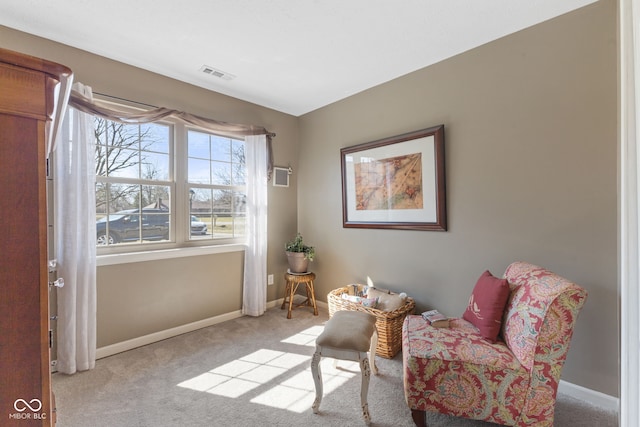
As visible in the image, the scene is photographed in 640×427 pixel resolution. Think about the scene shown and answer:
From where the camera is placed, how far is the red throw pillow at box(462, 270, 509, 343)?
5.56ft

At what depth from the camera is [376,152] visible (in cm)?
291

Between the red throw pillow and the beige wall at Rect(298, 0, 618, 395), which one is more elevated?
the beige wall at Rect(298, 0, 618, 395)

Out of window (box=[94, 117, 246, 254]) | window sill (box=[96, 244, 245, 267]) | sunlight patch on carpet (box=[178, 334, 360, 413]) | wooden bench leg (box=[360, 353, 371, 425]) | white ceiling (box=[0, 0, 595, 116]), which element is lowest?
sunlight patch on carpet (box=[178, 334, 360, 413])

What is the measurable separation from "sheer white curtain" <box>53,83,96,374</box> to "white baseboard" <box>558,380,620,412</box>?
3.37 m

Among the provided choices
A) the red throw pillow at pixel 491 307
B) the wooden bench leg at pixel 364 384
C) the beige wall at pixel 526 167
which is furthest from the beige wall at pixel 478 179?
the wooden bench leg at pixel 364 384

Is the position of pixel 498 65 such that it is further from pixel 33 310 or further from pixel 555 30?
pixel 33 310

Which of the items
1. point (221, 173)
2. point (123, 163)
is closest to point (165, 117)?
point (123, 163)

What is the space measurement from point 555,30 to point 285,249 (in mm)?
3134

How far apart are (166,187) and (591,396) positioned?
3.62 metres

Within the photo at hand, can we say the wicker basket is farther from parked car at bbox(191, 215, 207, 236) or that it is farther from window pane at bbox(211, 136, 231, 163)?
window pane at bbox(211, 136, 231, 163)

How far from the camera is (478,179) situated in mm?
2268

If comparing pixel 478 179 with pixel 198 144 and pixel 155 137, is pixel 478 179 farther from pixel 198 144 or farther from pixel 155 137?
pixel 155 137

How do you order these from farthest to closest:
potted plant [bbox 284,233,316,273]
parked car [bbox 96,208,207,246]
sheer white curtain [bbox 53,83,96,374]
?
potted plant [bbox 284,233,316,273]
parked car [bbox 96,208,207,246]
sheer white curtain [bbox 53,83,96,374]

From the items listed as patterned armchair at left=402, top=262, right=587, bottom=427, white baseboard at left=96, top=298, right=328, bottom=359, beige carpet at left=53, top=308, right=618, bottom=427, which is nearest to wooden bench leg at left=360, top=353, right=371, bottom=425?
beige carpet at left=53, top=308, right=618, bottom=427
